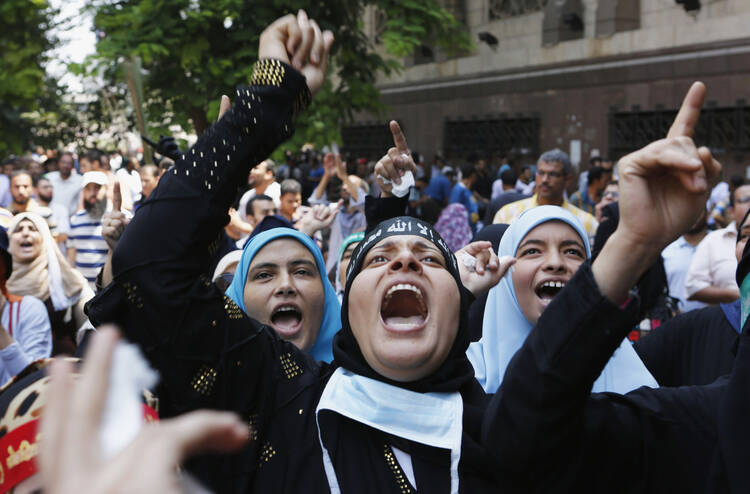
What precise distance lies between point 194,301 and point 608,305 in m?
0.92

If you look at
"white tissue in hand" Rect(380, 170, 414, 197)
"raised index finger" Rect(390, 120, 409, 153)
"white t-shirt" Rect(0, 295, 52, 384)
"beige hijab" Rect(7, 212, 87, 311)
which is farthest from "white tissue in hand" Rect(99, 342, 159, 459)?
"beige hijab" Rect(7, 212, 87, 311)

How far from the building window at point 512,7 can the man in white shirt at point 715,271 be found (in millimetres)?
15616

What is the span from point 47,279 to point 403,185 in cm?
299

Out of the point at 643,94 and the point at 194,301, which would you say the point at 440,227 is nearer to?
the point at 194,301

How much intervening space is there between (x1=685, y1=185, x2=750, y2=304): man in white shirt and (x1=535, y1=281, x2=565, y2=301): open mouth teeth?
9.06 feet

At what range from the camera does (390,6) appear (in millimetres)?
12023

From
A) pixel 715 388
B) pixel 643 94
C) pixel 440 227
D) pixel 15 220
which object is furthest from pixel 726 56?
pixel 715 388

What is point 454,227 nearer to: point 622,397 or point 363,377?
point 363,377

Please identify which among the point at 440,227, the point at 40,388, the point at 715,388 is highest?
the point at 40,388

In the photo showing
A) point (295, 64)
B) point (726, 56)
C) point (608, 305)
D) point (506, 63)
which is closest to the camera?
point (608, 305)

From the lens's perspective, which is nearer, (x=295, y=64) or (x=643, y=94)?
(x=295, y=64)

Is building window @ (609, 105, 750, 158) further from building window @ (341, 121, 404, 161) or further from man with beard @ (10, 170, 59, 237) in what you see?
man with beard @ (10, 170, 59, 237)

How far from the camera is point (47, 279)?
546 cm

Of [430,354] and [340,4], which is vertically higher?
[340,4]
